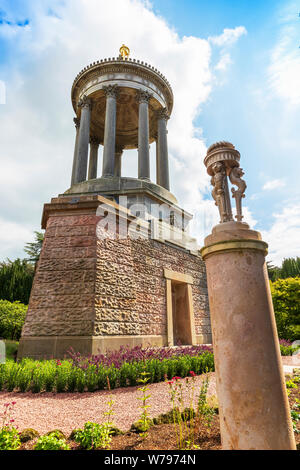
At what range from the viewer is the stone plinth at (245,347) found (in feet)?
6.79

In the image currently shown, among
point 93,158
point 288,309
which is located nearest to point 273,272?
point 288,309

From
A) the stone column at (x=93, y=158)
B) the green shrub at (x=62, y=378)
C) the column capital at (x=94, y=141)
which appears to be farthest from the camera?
the column capital at (x=94, y=141)

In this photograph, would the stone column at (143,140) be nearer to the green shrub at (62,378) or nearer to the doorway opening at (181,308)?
the doorway opening at (181,308)

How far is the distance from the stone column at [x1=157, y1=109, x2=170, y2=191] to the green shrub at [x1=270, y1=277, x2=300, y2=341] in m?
10.2

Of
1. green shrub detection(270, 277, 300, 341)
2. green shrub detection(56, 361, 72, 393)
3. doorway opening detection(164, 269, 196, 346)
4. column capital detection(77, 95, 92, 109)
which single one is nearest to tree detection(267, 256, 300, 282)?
green shrub detection(270, 277, 300, 341)

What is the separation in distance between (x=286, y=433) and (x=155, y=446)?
4.52 ft

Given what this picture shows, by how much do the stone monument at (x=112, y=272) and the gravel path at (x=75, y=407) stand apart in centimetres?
233

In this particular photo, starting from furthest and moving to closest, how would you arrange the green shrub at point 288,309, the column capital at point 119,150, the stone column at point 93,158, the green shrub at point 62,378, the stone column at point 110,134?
the column capital at point 119,150, the stone column at point 93,158, the stone column at point 110,134, the green shrub at point 288,309, the green shrub at point 62,378

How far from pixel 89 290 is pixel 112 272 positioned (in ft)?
3.66

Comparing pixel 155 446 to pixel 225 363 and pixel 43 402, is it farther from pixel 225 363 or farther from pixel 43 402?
pixel 43 402

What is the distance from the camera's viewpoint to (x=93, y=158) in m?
21.1

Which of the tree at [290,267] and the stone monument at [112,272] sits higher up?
the tree at [290,267]

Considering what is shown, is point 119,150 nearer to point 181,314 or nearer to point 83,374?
point 181,314

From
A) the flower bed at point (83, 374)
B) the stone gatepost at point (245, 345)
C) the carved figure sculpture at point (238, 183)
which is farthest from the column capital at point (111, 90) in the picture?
the stone gatepost at point (245, 345)
